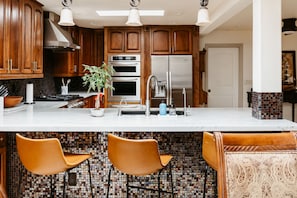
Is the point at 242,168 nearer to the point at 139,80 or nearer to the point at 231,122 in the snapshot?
the point at 231,122

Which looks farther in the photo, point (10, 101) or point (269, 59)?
point (10, 101)

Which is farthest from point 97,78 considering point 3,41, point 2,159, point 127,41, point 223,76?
point 223,76

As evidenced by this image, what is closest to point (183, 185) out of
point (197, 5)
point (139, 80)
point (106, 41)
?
point (197, 5)

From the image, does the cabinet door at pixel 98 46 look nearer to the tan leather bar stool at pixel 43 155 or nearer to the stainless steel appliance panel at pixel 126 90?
the stainless steel appliance panel at pixel 126 90

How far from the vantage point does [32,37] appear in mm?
4344

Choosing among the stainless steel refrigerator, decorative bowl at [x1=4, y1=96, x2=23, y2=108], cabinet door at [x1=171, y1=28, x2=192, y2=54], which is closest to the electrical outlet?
decorative bowl at [x1=4, y1=96, x2=23, y2=108]

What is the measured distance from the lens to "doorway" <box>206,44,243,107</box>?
24.6ft

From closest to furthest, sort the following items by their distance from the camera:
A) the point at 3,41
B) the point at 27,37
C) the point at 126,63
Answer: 1. the point at 3,41
2. the point at 27,37
3. the point at 126,63

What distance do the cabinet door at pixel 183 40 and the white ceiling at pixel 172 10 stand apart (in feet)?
0.78

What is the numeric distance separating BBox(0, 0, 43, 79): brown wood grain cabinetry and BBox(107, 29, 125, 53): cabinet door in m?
1.88

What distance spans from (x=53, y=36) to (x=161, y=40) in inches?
86.1

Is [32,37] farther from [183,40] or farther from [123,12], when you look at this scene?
[183,40]

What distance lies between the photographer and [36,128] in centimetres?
249

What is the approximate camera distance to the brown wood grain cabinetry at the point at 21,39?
351 centimetres
